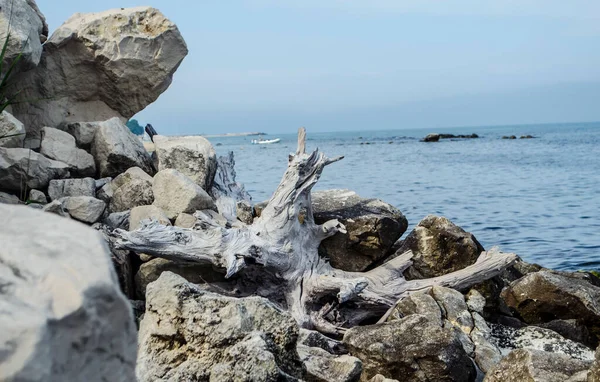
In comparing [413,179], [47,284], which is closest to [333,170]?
[413,179]

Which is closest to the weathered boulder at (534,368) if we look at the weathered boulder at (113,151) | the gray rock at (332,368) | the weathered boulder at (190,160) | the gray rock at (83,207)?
the gray rock at (332,368)

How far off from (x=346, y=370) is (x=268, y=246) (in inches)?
141

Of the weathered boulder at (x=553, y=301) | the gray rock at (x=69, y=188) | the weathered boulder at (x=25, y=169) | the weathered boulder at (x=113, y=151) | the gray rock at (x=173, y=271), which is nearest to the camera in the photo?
the gray rock at (x=173, y=271)

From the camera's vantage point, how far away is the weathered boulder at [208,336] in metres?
3.75

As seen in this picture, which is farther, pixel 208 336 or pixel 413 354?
pixel 413 354

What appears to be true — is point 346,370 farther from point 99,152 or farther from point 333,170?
point 333,170

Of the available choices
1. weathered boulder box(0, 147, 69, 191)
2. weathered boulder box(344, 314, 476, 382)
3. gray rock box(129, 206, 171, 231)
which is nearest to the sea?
gray rock box(129, 206, 171, 231)

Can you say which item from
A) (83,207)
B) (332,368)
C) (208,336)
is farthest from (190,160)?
(208,336)

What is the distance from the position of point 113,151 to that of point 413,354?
5.42 metres

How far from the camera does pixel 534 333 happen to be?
7898 mm

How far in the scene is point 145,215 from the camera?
852cm

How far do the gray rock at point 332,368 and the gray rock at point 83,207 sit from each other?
4411 mm

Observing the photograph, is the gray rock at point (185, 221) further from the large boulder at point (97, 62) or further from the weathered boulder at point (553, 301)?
the weathered boulder at point (553, 301)

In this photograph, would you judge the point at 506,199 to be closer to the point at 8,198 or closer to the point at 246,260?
the point at 246,260
